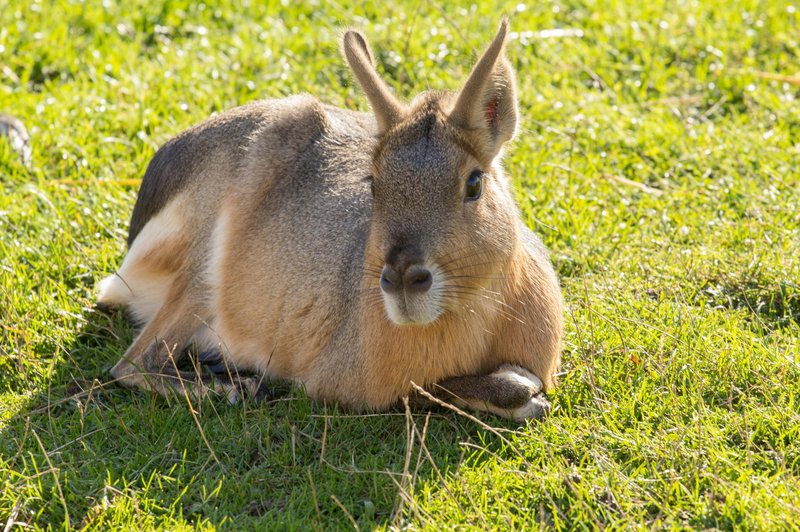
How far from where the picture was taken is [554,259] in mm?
5281

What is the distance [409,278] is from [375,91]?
2.61ft

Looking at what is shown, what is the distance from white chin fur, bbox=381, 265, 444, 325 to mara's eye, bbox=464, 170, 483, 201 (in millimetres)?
301

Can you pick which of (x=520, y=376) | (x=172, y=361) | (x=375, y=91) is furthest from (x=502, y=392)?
(x=172, y=361)

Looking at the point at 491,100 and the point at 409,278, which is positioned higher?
the point at 491,100

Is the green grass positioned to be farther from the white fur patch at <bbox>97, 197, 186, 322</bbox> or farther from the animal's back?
the animal's back

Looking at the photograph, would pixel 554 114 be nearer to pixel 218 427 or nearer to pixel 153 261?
pixel 153 261

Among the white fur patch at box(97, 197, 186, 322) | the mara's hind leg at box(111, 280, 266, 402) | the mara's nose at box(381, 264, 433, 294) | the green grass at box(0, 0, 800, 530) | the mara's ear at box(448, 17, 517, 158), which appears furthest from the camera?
the white fur patch at box(97, 197, 186, 322)

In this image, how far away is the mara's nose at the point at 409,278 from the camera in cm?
359

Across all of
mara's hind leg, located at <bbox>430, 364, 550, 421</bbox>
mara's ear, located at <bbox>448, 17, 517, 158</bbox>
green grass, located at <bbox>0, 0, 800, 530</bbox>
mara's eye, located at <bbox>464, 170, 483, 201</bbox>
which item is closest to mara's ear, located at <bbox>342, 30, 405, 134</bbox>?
mara's ear, located at <bbox>448, 17, 517, 158</bbox>

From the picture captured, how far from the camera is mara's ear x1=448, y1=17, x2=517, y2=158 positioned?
3.82 metres

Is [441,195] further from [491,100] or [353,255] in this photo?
[353,255]

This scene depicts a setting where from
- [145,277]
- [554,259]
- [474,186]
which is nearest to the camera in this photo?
[474,186]

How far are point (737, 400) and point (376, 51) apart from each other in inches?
145

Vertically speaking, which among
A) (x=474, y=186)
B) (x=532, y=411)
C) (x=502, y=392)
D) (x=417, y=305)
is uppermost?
(x=474, y=186)
